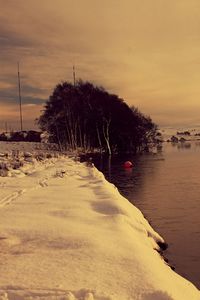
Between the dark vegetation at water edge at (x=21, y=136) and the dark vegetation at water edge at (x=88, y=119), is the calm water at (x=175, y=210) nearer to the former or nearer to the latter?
the dark vegetation at water edge at (x=88, y=119)

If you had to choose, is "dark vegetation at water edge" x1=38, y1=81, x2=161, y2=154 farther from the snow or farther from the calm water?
the snow

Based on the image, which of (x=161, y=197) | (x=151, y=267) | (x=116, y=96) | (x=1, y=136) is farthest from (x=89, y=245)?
(x=1, y=136)

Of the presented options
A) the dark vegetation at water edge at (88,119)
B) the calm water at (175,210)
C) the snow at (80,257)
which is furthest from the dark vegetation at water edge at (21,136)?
the snow at (80,257)

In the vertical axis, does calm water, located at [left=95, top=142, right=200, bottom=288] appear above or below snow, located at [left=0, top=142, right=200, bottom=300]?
below

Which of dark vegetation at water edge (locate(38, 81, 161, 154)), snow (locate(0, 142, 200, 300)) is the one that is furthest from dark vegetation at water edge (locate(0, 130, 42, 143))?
snow (locate(0, 142, 200, 300))

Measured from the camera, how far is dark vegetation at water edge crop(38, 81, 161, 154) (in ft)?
200

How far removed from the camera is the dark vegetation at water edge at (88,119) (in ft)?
200

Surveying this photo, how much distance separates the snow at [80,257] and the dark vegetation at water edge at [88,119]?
48308 millimetres

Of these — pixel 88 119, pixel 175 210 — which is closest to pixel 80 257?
pixel 175 210

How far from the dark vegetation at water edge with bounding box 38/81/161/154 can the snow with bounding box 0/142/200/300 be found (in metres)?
48.3

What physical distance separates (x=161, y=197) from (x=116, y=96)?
168 feet

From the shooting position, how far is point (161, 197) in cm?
1638

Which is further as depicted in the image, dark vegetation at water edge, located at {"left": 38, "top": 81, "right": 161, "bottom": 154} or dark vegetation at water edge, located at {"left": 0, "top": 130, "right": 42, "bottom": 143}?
dark vegetation at water edge, located at {"left": 0, "top": 130, "right": 42, "bottom": 143}

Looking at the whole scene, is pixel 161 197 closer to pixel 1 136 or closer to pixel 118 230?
pixel 118 230
